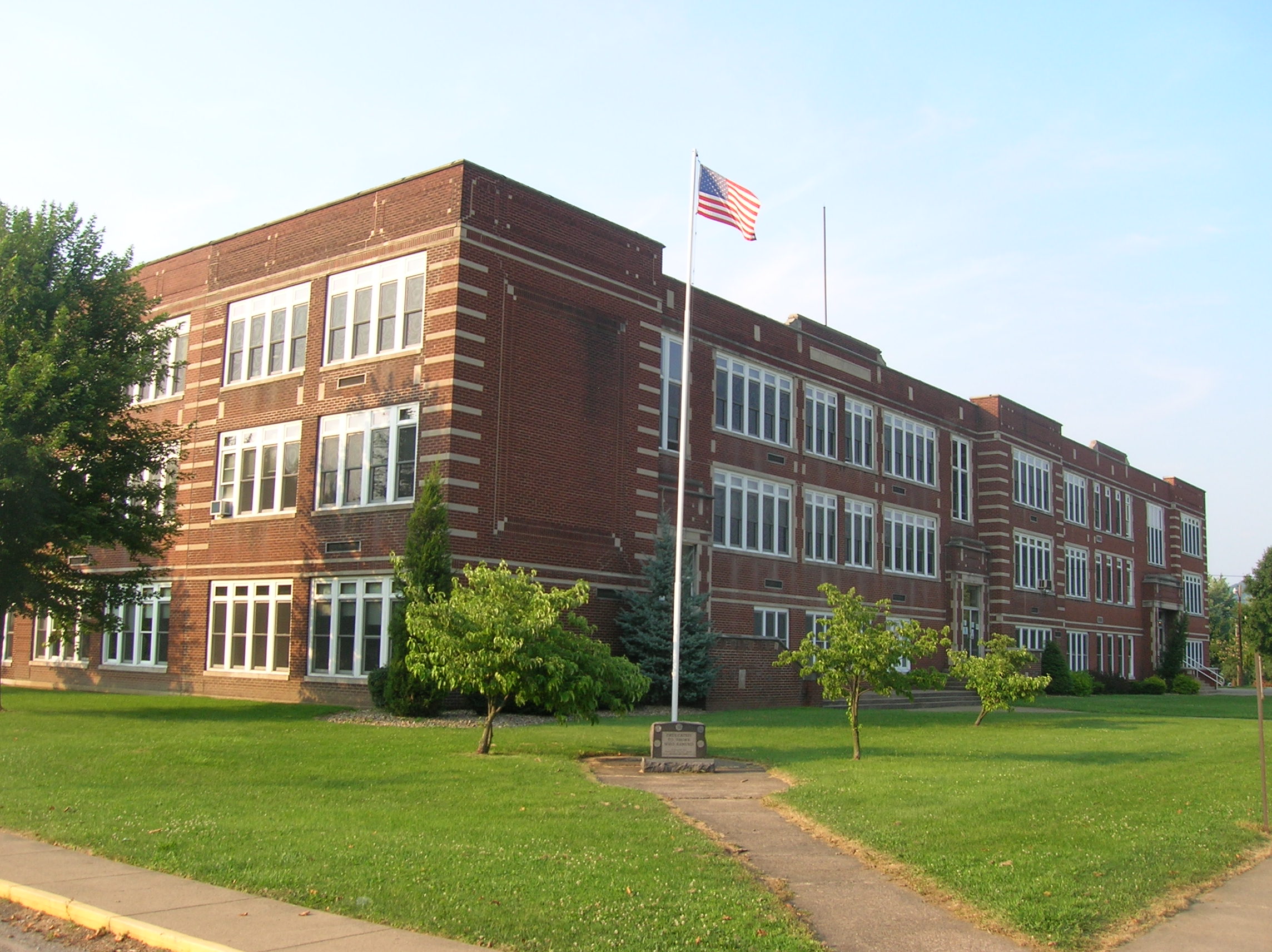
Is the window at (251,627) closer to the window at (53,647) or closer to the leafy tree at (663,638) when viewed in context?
the window at (53,647)

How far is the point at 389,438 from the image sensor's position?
2781 cm

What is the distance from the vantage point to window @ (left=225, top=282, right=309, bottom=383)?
30625mm

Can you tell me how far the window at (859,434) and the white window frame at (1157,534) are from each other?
32.1 metres

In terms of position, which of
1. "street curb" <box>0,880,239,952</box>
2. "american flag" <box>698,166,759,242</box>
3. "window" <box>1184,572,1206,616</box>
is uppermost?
"american flag" <box>698,166,759,242</box>

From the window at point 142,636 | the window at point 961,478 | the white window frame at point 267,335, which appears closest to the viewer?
the white window frame at point 267,335

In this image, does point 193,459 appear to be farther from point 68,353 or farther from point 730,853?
point 730,853

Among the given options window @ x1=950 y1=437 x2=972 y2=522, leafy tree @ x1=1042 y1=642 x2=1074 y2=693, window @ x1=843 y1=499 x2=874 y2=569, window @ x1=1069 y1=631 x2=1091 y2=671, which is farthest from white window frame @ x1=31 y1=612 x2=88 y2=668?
window @ x1=1069 y1=631 x2=1091 y2=671

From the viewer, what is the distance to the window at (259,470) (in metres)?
30.2

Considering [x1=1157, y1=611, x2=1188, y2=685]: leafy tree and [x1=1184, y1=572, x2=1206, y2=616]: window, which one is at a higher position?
[x1=1184, y1=572, x2=1206, y2=616]: window

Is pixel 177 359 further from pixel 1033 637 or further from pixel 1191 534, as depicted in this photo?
pixel 1191 534

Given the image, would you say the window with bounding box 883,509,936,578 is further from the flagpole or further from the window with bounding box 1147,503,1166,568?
the window with bounding box 1147,503,1166,568

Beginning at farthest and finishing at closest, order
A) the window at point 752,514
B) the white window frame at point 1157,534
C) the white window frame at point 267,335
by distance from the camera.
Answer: the white window frame at point 1157,534, the window at point 752,514, the white window frame at point 267,335

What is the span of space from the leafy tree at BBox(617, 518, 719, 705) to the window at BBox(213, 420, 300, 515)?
9.10m

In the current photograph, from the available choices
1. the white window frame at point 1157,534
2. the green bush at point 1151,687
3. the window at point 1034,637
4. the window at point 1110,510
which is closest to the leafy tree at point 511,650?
the window at point 1034,637
